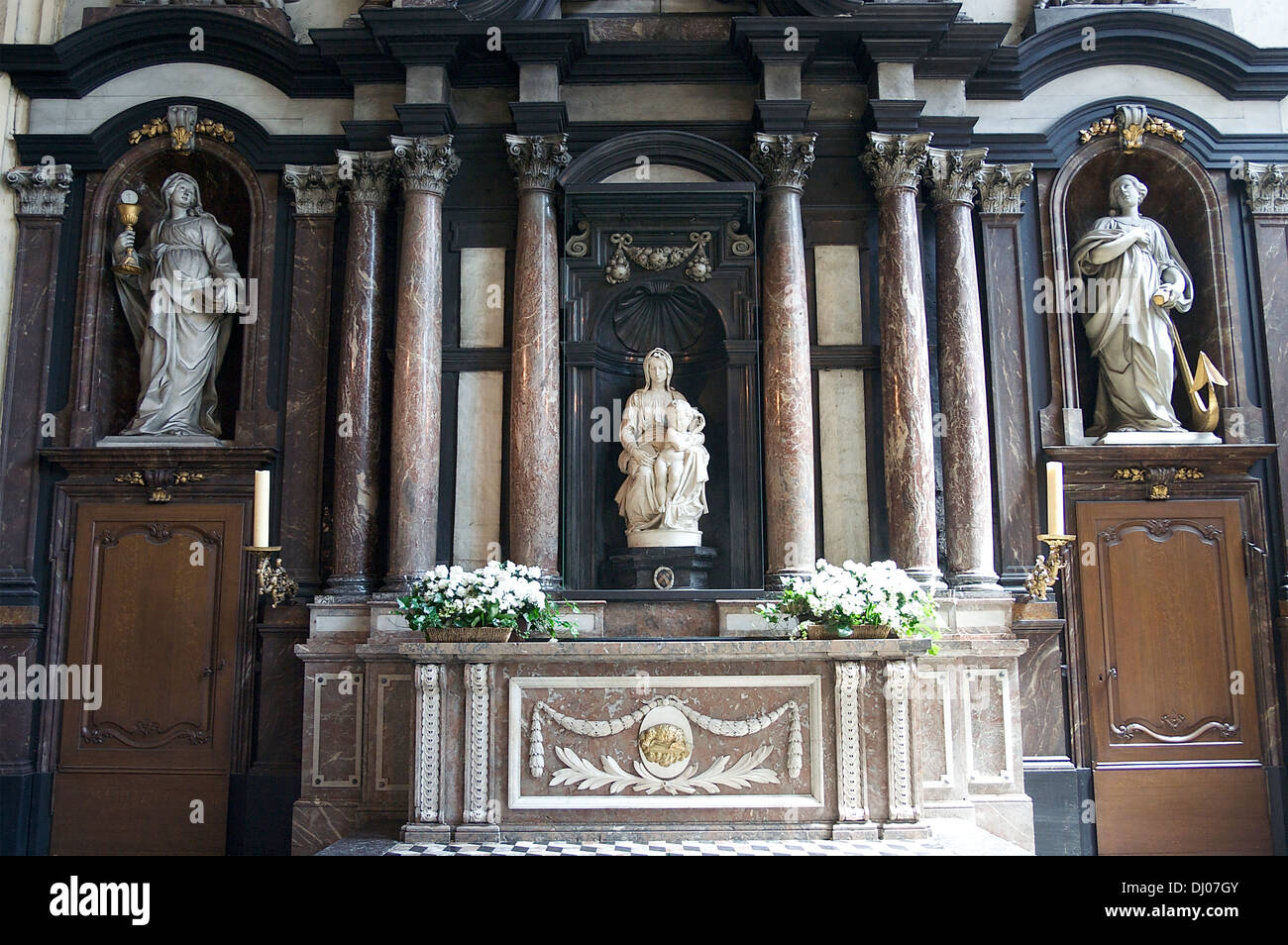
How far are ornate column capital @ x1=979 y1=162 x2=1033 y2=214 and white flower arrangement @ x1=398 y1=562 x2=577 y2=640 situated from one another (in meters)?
5.01

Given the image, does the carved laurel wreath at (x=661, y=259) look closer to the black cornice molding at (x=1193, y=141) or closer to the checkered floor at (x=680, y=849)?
the black cornice molding at (x=1193, y=141)

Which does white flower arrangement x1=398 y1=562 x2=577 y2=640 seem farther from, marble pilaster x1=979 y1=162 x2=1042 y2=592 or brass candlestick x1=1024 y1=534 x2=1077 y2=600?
marble pilaster x1=979 y1=162 x2=1042 y2=592

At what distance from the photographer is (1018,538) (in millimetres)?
8945

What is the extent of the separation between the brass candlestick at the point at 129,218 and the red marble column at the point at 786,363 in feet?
16.7

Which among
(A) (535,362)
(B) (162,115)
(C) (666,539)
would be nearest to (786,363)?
(C) (666,539)

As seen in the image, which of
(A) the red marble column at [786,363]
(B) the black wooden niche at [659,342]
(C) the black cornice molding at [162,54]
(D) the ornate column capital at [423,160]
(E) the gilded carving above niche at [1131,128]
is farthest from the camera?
(E) the gilded carving above niche at [1131,128]

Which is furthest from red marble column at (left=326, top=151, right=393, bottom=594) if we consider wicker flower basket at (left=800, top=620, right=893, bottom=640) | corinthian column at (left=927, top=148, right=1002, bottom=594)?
corinthian column at (left=927, top=148, right=1002, bottom=594)

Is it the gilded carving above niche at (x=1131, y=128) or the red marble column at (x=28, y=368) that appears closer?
the red marble column at (x=28, y=368)

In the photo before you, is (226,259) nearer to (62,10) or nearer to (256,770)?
(62,10)

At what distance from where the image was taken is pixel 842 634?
700 cm

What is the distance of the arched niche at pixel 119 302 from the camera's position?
920 centimetres

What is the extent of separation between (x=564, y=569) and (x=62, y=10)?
21.3 ft

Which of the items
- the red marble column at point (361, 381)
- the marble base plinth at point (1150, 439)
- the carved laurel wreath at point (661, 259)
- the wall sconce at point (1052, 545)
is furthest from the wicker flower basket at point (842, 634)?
the red marble column at point (361, 381)

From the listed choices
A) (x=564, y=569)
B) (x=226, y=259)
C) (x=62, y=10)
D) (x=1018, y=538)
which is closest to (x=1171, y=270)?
(x=1018, y=538)
